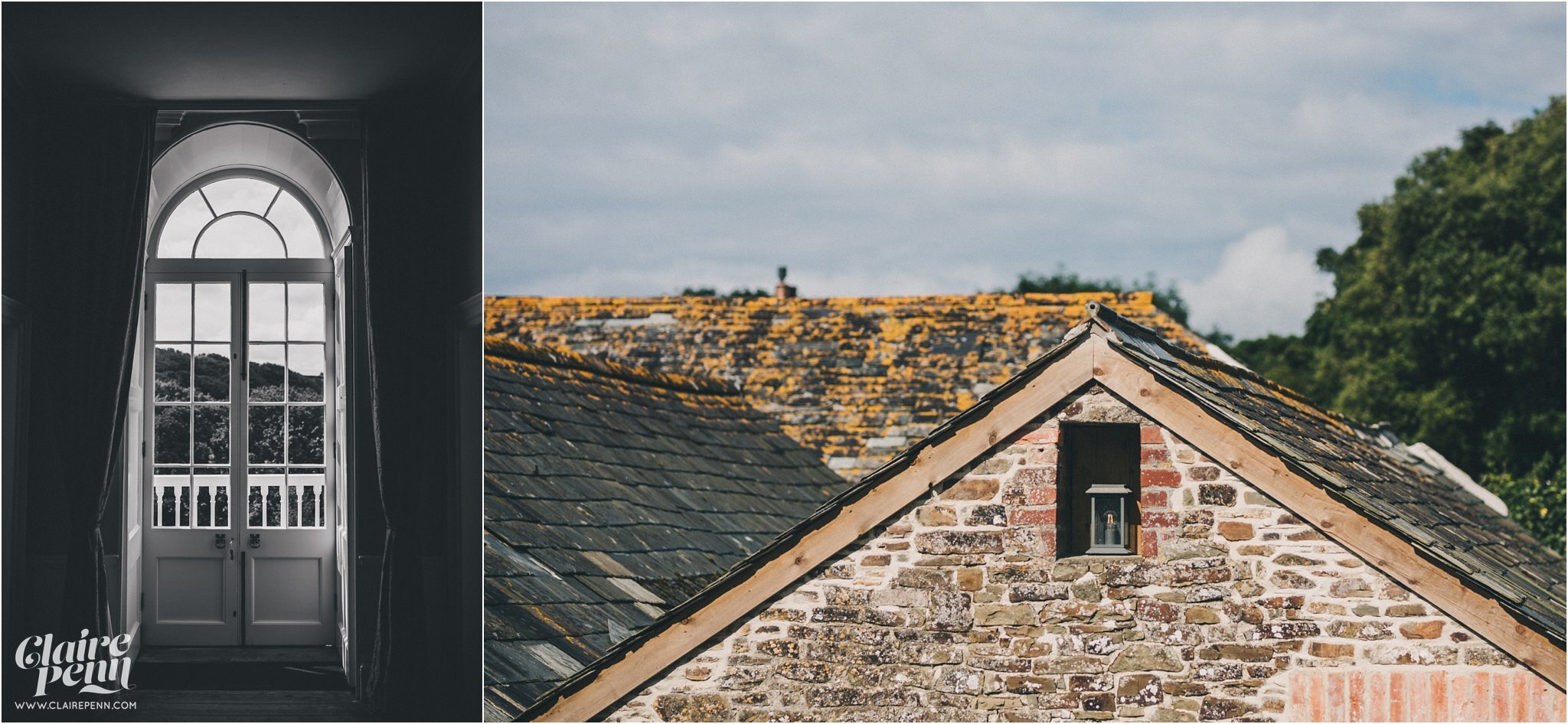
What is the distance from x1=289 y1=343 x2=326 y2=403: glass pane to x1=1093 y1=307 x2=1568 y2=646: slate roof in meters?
3.73

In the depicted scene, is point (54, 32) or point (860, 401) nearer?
point (54, 32)

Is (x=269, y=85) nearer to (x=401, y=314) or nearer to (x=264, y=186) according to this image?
(x=264, y=186)

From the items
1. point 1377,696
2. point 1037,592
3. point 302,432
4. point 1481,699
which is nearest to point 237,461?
point 302,432

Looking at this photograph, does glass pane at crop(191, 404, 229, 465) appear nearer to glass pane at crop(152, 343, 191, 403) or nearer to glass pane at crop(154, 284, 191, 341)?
glass pane at crop(152, 343, 191, 403)

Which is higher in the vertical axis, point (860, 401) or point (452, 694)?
point (860, 401)

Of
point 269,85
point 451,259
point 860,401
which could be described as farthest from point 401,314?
point 860,401

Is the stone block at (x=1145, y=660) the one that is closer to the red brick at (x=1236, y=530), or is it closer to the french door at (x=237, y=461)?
the red brick at (x=1236, y=530)

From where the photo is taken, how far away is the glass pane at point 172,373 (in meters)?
5.12

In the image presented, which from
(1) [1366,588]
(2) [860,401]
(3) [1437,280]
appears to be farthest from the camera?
(3) [1437,280]

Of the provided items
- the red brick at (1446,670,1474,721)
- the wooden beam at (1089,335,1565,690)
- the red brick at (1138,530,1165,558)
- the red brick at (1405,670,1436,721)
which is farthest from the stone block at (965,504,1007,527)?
the red brick at (1446,670,1474,721)

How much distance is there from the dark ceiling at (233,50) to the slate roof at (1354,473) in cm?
351

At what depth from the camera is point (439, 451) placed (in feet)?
18.0

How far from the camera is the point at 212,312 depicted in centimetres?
518

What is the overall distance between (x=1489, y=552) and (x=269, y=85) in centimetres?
745
